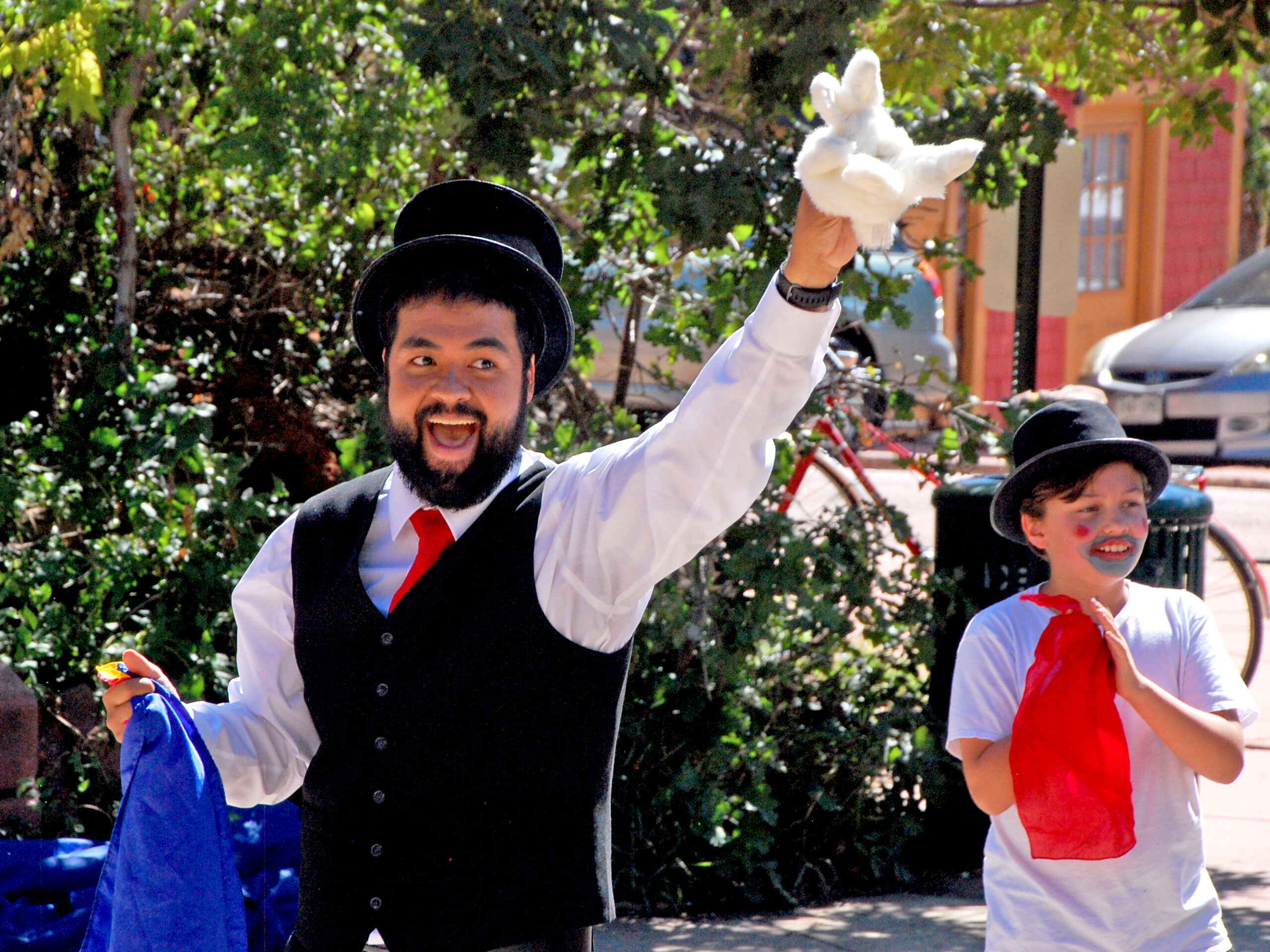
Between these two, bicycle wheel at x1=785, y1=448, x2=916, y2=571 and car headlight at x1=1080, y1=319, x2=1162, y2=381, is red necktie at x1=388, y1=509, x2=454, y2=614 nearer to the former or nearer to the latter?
bicycle wheel at x1=785, y1=448, x2=916, y2=571

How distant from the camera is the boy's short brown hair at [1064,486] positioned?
274 cm

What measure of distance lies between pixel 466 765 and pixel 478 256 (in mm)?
740

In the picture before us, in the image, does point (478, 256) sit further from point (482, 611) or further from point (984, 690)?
point (984, 690)

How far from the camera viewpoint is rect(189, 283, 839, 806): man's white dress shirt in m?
1.93

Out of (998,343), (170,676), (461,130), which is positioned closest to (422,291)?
(461,130)

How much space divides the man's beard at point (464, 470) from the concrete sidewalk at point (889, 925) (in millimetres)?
2265

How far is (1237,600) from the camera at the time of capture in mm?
6285

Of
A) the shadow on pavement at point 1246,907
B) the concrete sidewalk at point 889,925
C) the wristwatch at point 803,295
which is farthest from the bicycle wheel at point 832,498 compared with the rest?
the wristwatch at point 803,295

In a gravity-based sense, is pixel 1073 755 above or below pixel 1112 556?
below

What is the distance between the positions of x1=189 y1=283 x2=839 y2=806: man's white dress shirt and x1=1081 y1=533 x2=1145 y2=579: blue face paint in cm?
86

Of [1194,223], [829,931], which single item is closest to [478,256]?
[829,931]

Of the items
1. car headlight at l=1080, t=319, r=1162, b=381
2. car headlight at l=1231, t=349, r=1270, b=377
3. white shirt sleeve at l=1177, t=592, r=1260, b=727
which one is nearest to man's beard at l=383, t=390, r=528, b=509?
white shirt sleeve at l=1177, t=592, r=1260, b=727

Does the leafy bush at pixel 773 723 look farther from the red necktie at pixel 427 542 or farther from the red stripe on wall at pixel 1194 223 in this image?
the red stripe on wall at pixel 1194 223

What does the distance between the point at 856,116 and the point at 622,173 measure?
2.74m
